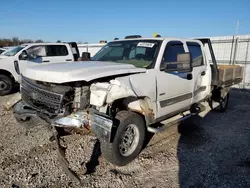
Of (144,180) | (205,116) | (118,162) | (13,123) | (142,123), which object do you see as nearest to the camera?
(144,180)

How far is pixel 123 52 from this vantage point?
14.3 ft

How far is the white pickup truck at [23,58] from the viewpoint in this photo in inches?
325

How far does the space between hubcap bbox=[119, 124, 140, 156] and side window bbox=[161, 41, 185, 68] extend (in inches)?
48.5

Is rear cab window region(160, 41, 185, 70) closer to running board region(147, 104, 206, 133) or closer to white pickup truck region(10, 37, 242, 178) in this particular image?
white pickup truck region(10, 37, 242, 178)

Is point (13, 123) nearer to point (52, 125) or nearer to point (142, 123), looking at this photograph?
point (52, 125)

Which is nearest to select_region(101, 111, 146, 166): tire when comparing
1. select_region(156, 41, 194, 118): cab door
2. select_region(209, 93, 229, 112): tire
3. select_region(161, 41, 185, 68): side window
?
select_region(156, 41, 194, 118): cab door

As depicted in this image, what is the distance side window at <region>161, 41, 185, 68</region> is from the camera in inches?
155

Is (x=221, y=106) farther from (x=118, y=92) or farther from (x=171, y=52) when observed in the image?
(x=118, y=92)

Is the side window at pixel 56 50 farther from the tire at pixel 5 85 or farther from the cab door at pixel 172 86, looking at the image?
the cab door at pixel 172 86

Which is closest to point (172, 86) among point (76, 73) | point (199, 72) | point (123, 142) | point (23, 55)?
point (199, 72)

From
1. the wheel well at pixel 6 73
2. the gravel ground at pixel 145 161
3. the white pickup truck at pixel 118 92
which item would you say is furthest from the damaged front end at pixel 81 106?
the wheel well at pixel 6 73

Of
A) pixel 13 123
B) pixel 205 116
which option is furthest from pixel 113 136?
pixel 205 116

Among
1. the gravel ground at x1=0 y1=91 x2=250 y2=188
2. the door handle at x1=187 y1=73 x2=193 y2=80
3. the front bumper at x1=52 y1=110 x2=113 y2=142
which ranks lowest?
the gravel ground at x1=0 y1=91 x2=250 y2=188

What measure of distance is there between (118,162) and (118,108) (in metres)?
0.82
